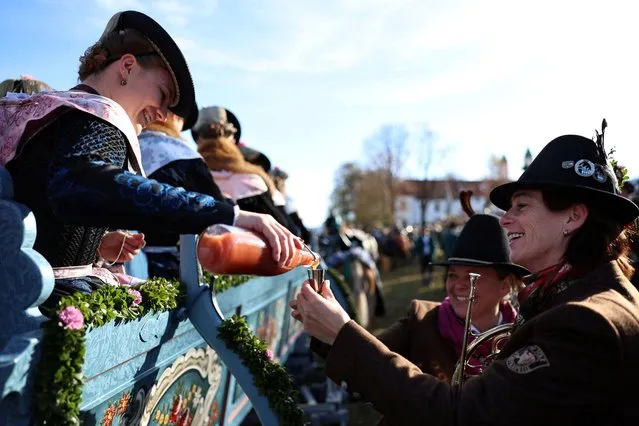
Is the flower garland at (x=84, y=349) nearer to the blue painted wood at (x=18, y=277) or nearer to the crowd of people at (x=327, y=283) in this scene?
the blue painted wood at (x=18, y=277)

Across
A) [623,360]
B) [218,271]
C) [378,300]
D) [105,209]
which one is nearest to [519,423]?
[623,360]

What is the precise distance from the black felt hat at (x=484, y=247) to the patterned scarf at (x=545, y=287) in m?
0.97

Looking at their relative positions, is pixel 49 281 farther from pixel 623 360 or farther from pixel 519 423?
pixel 623 360

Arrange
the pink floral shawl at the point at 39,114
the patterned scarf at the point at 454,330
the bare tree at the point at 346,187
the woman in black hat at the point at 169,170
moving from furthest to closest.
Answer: the bare tree at the point at 346,187 → the woman in black hat at the point at 169,170 → the patterned scarf at the point at 454,330 → the pink floral shawl at the point at 39,114

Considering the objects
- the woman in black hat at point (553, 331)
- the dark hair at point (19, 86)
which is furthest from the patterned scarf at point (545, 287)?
the dark hair at point (19, 86)

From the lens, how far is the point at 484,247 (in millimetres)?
3133

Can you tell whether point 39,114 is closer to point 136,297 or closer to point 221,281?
point 136,297

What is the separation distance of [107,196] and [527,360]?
3.93 ft

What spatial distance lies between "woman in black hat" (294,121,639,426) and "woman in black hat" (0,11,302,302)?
1.48 feet

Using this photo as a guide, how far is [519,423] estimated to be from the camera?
62.9 inches

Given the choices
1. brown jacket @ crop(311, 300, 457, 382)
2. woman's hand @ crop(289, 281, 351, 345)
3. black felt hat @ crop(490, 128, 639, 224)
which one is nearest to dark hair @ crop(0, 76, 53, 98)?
woman's hand @ crop(289, 281, 351, 345)

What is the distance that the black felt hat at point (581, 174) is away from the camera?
6.57 ft

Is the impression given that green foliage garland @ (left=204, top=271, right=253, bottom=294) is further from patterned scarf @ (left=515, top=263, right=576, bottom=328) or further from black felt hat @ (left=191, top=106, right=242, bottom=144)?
black felt hat @ (left=191, top=106, right=242, bottom=144)

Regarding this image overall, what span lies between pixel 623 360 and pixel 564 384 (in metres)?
0.19
